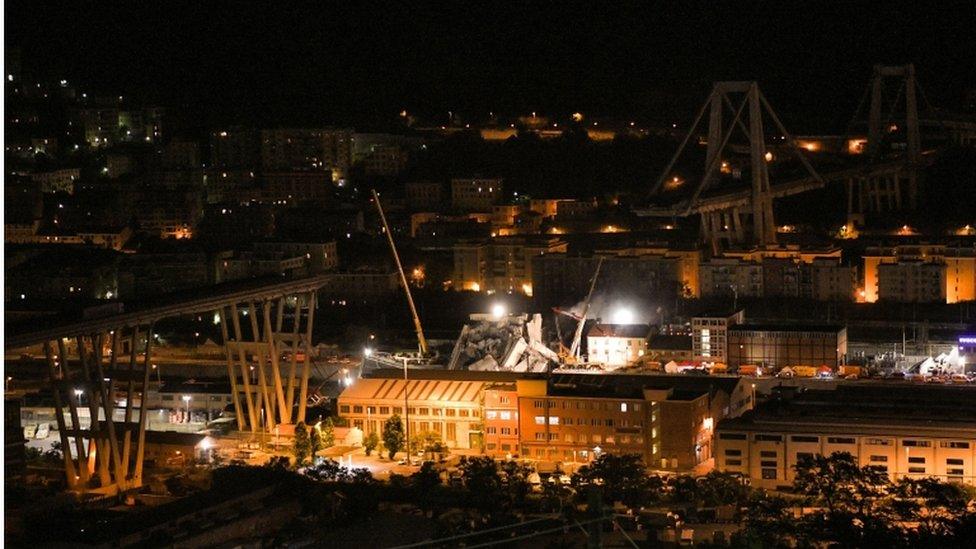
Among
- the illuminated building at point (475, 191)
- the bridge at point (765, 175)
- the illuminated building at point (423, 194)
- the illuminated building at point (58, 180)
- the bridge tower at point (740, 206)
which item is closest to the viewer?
the bridge tower at point (740, 206)

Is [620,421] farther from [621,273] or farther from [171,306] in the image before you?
[621,273]

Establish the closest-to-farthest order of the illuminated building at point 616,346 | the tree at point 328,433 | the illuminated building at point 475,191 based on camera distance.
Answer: the tree at point 328,433 < the illuminated building at point 616,346 < the illuminated building at point 475,191

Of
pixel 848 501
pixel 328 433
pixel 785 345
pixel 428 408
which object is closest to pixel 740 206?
pixel 785 345

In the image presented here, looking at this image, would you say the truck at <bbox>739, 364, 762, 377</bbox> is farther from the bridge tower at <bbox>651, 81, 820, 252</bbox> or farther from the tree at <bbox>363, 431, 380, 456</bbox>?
the bridge tower at <bbox>651, 81, 820, 252</bbox>

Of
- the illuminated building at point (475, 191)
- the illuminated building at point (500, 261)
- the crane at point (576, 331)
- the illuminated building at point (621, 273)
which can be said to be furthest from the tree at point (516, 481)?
the illuminated building at point (475, 191)

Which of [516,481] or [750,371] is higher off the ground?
[750,371]

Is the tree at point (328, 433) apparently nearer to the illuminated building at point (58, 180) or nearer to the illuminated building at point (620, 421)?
the illuminated building at point (620, 421)
